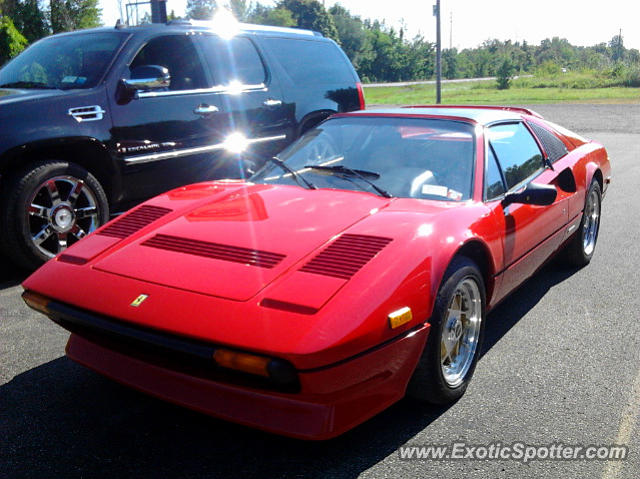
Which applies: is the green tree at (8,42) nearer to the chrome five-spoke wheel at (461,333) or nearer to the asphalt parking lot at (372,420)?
the asphalt parking lot at (372,420)

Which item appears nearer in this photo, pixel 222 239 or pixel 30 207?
pixel 222 239

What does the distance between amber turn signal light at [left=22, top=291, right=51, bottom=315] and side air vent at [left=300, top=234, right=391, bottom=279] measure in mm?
1091

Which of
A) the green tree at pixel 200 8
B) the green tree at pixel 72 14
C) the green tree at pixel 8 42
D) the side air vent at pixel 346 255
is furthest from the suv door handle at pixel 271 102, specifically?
the green tree at pixel 200 8

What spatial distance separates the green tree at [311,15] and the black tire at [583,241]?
7193 cm

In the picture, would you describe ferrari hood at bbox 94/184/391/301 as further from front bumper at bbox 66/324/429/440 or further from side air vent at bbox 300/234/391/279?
front bumper at bbox 66/324/429/440

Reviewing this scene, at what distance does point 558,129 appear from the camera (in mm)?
4984

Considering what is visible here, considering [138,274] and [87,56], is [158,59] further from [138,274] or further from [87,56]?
[138,274]

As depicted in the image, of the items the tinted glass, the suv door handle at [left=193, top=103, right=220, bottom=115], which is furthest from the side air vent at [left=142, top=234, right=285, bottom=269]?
the tinted glass

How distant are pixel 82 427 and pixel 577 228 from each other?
358 centimetres

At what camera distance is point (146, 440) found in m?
2.53

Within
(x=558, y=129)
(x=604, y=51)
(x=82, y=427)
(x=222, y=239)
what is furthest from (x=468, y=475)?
(x=604, y=51)

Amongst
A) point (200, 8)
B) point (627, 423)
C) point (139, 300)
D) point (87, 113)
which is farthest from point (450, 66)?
point (139, 300)

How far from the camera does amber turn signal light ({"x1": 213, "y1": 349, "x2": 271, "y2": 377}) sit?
6.97 ft

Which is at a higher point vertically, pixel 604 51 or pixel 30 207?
pixel 604 51
